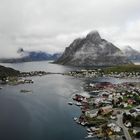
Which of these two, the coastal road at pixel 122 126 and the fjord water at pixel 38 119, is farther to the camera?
the fjord water at pixel 38 119

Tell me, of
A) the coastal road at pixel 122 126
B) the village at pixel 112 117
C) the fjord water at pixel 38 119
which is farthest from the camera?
the fjord water at pixel 38 119

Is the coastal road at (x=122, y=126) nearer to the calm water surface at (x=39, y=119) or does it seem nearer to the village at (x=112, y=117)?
the village at (x=112, y=117)

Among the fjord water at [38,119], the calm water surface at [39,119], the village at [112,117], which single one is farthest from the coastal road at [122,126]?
the fjord water at [38,119]

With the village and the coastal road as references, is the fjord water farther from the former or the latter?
the coastal road

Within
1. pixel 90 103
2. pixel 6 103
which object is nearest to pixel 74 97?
pixel 90 103

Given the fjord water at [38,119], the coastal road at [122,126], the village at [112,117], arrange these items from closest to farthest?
the coastal road at [122,126] → the village at [112,117] → the fjord water at [38,119]

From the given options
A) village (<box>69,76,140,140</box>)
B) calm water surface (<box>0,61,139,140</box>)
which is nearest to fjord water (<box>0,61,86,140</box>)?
calm water surface (<box>0,61,139,140</box>)

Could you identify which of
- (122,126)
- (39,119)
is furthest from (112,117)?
(39,119)

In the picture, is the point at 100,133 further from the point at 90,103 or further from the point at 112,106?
the point at 90,103

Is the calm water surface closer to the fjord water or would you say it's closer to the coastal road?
the fjord water

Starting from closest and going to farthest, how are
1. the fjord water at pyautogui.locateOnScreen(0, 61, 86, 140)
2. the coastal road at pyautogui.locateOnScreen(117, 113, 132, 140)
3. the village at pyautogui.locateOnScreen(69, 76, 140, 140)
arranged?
the coastal road at pyautogui.locateOnScreen(117, 113, 132, 140)
the village at pyautogui.locateOnScreen(69, 76, 140, 140)
the fjord water at pyautogui.locateOnScreen(0, 61, 86, 140)

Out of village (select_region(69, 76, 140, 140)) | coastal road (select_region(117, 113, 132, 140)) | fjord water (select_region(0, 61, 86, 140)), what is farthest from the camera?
fjord water (select_region(0, 61, 86, 140))

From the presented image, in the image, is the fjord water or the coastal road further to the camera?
the fjord water

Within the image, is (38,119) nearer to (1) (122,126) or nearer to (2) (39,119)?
(2) (39,119)
